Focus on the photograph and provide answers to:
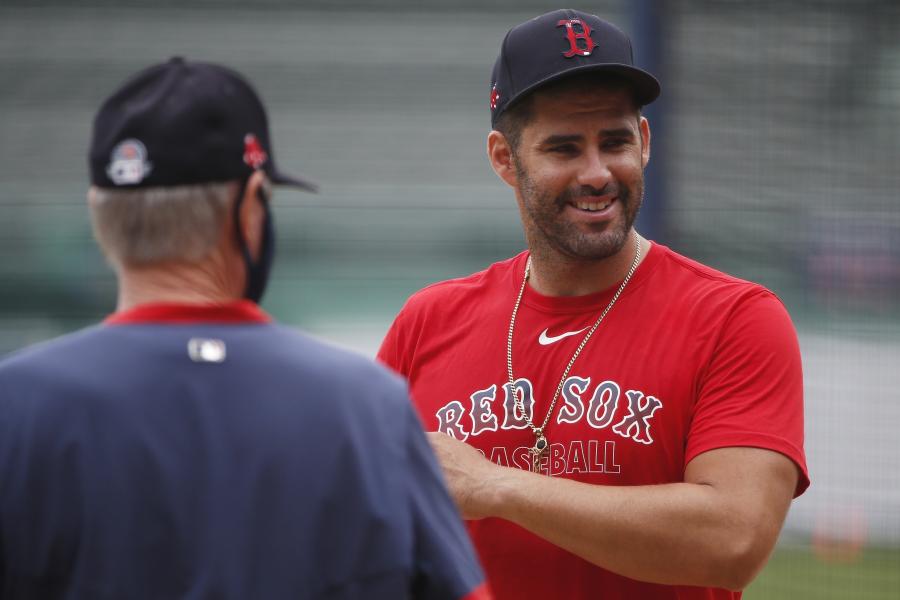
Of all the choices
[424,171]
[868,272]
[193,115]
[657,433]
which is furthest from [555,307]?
[424,171]

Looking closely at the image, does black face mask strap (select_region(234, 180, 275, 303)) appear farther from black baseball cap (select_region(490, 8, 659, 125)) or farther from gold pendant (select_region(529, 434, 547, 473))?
black baseball cap (select_region(490, 8, 659, 125))

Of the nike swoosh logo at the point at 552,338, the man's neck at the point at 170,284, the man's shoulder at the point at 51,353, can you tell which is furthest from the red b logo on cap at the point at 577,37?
the man's shoulder at the point at 51,353

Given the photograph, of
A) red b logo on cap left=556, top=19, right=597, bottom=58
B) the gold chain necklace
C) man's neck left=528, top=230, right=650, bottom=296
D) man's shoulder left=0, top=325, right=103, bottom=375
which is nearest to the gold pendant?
the gold chain necklace

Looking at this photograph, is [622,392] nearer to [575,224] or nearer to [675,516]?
[675,516]

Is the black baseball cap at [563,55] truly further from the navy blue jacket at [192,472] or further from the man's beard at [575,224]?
the navy blue jacket at [192,472]

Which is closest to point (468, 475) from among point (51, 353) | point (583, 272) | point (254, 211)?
point (583, 272)

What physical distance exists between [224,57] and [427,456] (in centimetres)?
567

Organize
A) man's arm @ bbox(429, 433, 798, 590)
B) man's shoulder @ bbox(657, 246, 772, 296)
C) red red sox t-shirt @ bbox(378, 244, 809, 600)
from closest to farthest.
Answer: man's arm @ bbox(429, 433, 798, 590) → red red sox t-shirt @ bbox(378, 244, 809, 600) → man's shoulder @ bbox(657, 246, 772, 296)

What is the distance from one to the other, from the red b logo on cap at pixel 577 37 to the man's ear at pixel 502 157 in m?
0.27

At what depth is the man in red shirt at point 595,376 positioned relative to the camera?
2127mm

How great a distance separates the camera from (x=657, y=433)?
2.23 meters

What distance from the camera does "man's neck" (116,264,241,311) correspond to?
1570mm

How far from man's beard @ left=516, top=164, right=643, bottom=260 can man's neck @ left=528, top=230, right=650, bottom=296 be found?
29mm

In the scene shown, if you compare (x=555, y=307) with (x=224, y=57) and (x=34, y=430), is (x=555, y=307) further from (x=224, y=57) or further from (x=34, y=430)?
(x=224, y=57)
